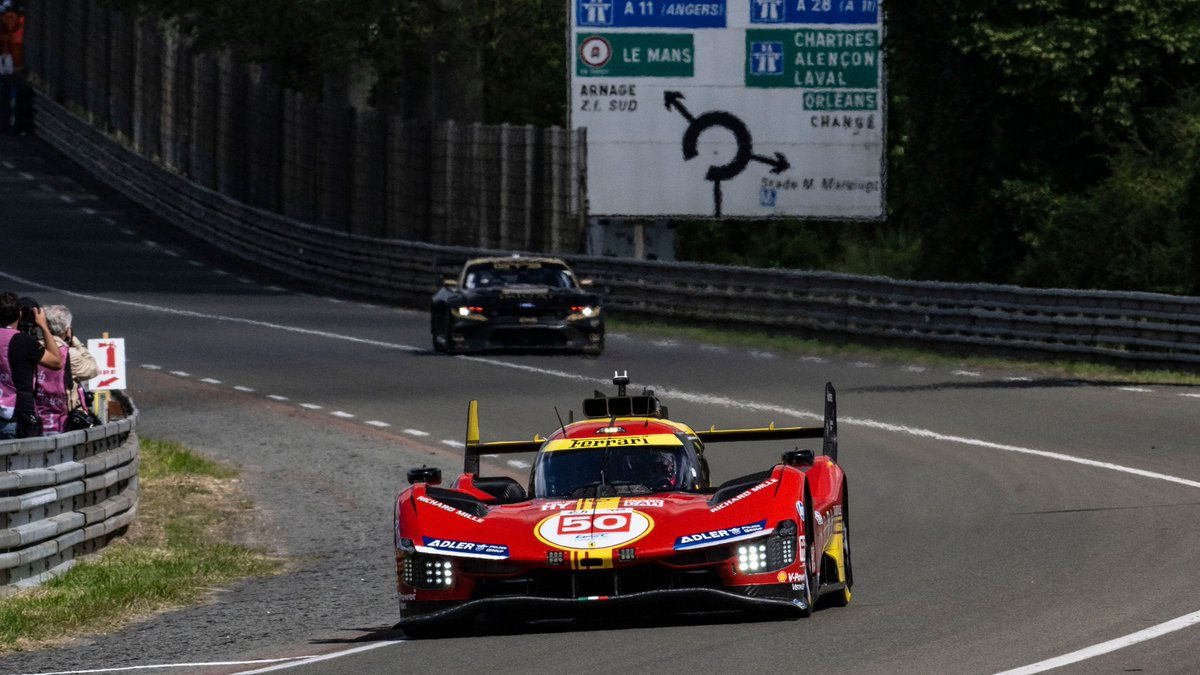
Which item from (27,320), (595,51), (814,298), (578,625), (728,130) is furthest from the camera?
(728,130)

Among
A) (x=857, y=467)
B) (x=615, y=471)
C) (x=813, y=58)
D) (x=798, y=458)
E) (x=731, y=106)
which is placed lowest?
(x=857, y=467)

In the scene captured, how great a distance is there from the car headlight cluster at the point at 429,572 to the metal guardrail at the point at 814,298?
16104 millimetres

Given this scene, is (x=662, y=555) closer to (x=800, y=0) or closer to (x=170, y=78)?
(x=800, y=0)

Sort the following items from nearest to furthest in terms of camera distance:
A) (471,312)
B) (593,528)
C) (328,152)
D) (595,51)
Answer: (593,528), (471,312), (595,51), (328,152)

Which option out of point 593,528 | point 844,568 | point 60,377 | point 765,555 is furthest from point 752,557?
point 60,377

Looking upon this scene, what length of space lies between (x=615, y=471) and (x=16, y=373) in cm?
462

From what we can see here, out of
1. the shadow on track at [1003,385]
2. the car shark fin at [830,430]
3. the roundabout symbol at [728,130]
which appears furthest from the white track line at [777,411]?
the roundabout symbol at [728,130]

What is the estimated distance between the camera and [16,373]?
15766 mm

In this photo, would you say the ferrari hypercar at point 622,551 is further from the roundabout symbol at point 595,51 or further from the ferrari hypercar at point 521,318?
the roundabout symbol at point 595,51

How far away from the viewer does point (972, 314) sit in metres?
30.7

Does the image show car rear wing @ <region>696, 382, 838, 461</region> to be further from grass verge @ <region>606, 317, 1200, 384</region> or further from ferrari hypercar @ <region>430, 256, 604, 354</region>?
ferrari hypercar @ <region>430, 256, 604, 354</region>

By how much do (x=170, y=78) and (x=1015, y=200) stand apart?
43292 mm

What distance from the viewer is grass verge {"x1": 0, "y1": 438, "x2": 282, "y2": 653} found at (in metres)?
13.7

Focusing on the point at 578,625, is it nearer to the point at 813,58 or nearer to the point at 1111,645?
the point at 1111,645
